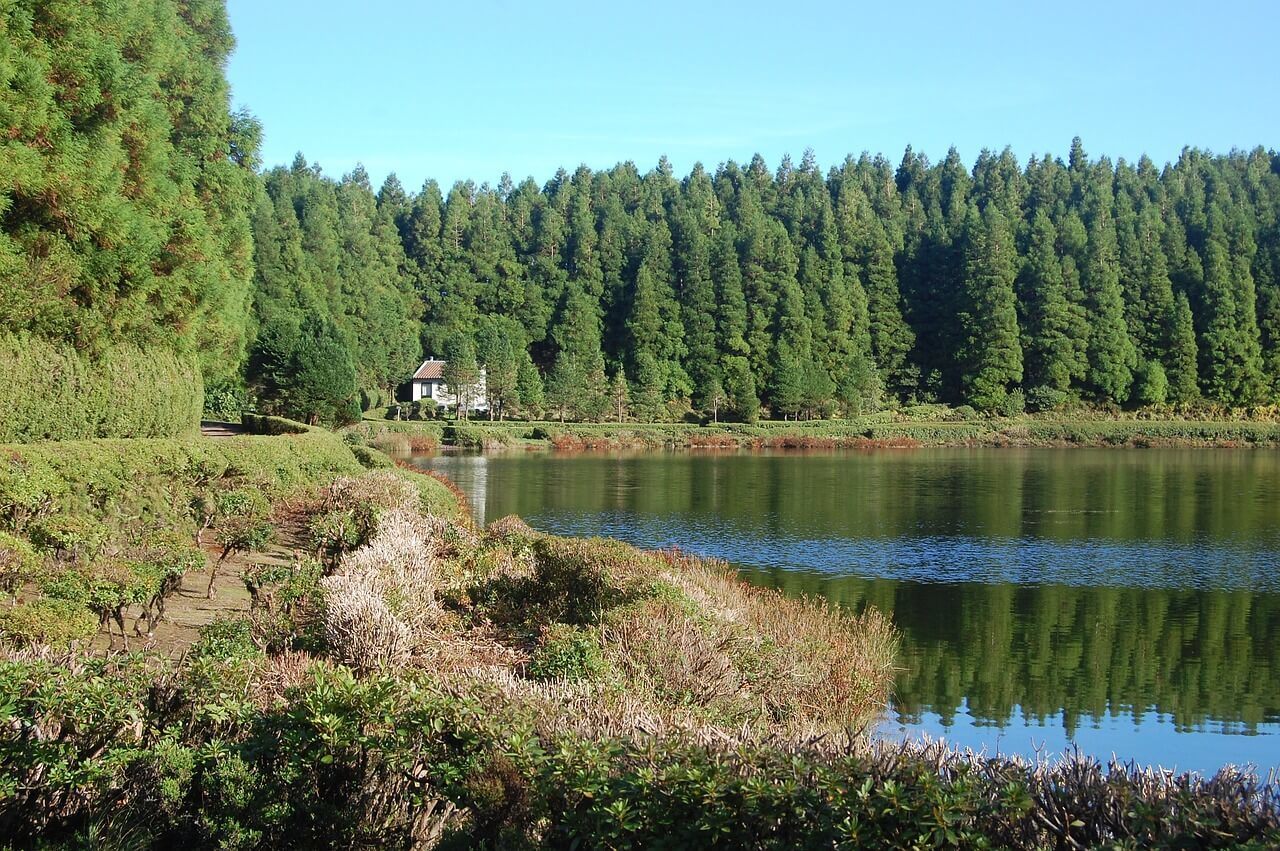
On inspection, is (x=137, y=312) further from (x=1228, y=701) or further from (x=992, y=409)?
(x=992, y=409)

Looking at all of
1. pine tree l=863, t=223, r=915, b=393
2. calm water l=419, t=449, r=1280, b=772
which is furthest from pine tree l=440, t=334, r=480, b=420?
pine tree l=863, t=223, r=915, b=393

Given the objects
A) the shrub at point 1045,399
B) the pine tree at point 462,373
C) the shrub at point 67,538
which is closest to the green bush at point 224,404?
the pine tree at point 462,373

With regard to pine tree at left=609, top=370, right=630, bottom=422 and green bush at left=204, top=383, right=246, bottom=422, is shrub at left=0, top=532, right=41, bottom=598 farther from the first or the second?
pine tree at left=609, top=370, right=630, bottom=422

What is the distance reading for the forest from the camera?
72.0 meters

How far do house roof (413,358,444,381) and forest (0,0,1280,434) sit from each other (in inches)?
46.2

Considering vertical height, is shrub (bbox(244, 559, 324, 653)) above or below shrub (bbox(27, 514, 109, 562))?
below

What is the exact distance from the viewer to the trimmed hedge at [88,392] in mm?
15016

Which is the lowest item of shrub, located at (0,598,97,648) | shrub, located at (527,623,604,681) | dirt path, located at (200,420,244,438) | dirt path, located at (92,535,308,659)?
dirt path, located at (92,535,308,659)

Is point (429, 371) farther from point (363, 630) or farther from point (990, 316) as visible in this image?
point (363, 630)

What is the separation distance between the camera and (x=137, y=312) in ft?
63.4

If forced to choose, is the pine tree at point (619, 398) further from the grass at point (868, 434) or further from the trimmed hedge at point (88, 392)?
the trimmed hedge at point (88, 392)

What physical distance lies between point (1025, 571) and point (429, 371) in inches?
Result: 2558

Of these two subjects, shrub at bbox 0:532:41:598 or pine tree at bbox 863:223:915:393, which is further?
pine tree at bbox 863:223:915:393

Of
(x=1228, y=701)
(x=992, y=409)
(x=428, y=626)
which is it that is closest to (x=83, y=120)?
(x=428, y=626)
